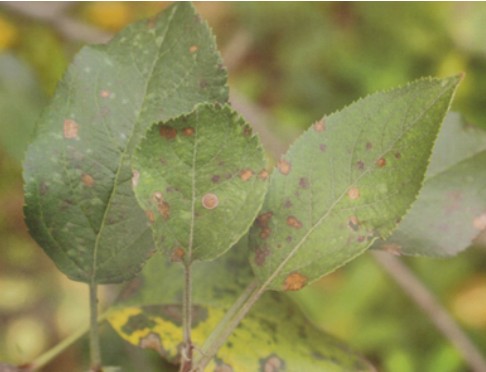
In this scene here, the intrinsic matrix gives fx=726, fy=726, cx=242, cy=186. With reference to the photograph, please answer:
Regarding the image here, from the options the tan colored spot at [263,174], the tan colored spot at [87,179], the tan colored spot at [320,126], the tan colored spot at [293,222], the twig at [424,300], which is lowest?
the tan colored spot at [87,179]

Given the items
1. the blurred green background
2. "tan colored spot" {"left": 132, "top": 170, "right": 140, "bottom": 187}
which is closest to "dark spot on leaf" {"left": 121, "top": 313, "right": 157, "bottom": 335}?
"tan colored spot" {"left": 132, "top": 170, "right": 140, "bottom": 187}

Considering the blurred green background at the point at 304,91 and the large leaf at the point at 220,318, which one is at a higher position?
the blurred green background at the point at 304,91

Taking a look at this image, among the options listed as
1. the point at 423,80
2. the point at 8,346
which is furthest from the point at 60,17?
the point at 423,80

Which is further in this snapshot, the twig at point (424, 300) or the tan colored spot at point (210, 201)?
the twig at point (424, 300)

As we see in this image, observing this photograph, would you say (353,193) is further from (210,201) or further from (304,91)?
(304,91)

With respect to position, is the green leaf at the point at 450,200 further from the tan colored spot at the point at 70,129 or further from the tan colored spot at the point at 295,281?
the tan colored spot at the point at 70,129

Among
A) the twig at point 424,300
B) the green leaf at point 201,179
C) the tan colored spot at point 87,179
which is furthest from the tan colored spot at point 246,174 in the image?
the twig at point 424,300

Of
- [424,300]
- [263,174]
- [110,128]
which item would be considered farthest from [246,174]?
[424,300]
